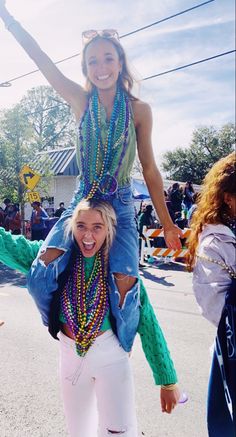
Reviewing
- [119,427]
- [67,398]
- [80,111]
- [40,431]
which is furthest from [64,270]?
[40,431]

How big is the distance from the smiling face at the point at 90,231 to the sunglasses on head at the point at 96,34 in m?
0.88

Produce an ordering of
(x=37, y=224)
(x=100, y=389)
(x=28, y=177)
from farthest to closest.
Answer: (x=28, y=177) < (x=37, y=224) < (x=100, y=389)

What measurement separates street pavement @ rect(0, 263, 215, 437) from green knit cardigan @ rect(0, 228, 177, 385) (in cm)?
107

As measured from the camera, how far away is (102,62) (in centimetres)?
193

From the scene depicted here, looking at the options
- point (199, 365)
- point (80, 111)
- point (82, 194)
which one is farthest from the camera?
point (199, 365)

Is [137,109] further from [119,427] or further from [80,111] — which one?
[119,427]

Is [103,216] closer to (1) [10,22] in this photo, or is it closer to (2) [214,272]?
(2) [214,272]

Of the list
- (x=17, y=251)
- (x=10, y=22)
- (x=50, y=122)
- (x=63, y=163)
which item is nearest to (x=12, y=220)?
(x=63, y=163)

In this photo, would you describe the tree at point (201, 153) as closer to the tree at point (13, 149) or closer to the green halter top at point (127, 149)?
the tree at point (13, 149)

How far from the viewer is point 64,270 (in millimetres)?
1762

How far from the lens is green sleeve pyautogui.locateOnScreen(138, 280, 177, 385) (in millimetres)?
1769

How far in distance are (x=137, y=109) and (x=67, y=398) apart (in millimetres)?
1406

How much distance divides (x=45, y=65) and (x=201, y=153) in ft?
146

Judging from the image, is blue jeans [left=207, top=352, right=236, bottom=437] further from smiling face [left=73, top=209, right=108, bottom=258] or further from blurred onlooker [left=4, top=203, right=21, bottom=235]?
blurred onlooker [left=4, top=203, right=21, bottom=235]
